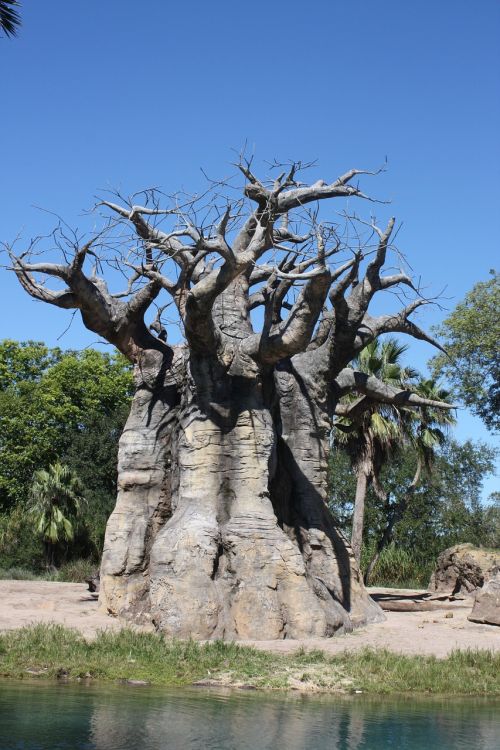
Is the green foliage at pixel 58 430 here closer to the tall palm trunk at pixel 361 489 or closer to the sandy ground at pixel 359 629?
the tall palm trunk at pixel 361 489

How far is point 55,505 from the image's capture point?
30.1 meters

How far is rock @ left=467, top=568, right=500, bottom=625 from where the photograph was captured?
569 inches

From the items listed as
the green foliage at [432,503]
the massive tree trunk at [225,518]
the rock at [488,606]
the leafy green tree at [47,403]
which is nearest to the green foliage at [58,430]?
the leafy green tree at [47,403]

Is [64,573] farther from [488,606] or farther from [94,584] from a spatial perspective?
[488,606]

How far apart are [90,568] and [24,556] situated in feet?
14.7

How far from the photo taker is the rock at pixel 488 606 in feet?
47.4

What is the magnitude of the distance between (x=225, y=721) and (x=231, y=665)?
7.55 ft

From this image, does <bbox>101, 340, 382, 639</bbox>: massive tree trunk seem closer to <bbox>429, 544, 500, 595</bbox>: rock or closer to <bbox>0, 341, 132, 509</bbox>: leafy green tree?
<bbox>429, 544, 500, 595</bbox>: rock

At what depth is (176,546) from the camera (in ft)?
42.3

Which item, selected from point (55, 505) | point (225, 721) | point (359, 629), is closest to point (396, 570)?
point (55, 505)

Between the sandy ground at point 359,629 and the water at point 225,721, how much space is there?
2.38 metres

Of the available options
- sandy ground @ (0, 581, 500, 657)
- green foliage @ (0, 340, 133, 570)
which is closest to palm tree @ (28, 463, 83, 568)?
green foliage @ (0, 340, 133, 570)

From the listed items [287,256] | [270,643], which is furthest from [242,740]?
[287,256]

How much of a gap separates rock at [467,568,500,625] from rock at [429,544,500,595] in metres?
4.90
